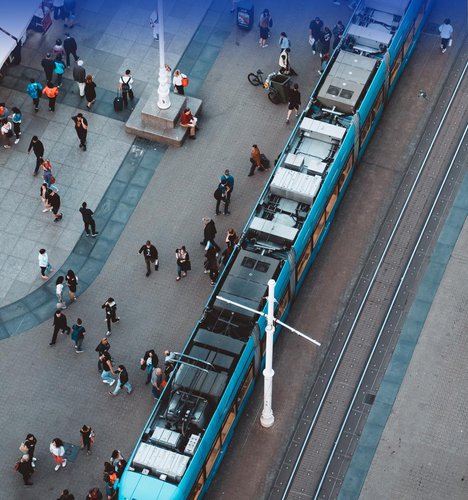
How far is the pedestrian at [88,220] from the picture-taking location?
4706cm

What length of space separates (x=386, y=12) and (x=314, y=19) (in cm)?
433

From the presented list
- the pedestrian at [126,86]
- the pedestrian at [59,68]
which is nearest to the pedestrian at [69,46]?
the pedestrian at [59,68]

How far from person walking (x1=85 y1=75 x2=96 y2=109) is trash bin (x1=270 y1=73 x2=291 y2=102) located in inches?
264

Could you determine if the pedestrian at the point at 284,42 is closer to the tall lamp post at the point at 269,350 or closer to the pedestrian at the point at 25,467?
the tall lamp post at the point at 269,350

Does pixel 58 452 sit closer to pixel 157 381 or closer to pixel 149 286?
pixel 157 381

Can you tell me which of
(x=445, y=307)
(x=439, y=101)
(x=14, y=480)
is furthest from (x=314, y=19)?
(x=14, y=480)

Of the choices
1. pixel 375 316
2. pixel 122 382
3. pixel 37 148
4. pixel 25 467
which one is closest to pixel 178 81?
pixel 37 148

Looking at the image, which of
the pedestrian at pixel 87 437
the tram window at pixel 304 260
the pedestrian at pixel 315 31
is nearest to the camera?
the pedestrian at pixel 87 437

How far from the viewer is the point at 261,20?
53.8 metres

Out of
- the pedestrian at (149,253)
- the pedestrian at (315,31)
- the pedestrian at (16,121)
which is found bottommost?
the pedestrian at (149,253)

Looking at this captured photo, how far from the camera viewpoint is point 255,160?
49.3 metres

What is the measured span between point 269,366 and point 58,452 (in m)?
7.08

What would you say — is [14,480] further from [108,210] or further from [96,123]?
[96,123]

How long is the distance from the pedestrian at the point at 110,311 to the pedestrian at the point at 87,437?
160 inches
